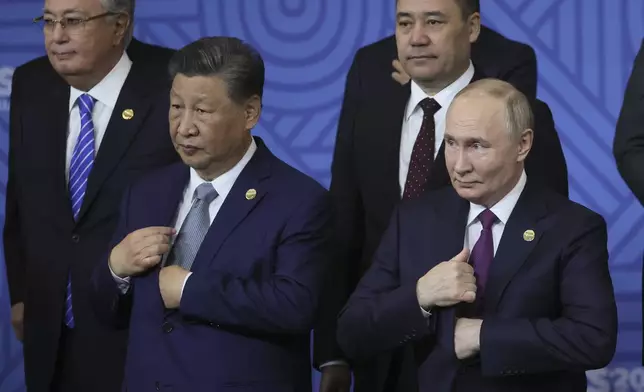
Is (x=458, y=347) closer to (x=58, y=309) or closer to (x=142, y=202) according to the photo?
(x=142, y=202)

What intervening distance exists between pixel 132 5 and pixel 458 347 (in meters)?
1.56

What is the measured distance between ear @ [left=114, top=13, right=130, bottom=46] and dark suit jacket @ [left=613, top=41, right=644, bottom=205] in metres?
1.47

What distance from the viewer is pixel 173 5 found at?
4.36 meters

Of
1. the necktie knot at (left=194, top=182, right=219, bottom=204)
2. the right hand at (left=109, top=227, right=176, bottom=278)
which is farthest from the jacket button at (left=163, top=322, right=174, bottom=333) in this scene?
the necktie knot at (left=194, top=182, right=219, bottom=204)

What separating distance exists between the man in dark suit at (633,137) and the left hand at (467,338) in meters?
0.50

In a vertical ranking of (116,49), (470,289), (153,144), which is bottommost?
(470,289)

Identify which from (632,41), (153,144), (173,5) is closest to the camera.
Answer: (153,144)

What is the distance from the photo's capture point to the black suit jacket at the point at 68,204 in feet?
11.5

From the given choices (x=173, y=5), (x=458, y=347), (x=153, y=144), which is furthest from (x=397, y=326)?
(x=173, y=5)

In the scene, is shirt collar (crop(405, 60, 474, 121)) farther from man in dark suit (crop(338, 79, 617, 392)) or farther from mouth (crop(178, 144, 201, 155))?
mouth (crop(178, 144, 201, 155))

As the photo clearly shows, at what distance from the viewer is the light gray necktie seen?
2982 mm

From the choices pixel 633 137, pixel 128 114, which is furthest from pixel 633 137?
pixel 128 114

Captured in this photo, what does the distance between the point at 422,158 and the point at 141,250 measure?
79cm

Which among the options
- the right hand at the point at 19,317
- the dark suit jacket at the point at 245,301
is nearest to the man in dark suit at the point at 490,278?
the dark suit jacket at the point at 245,301
